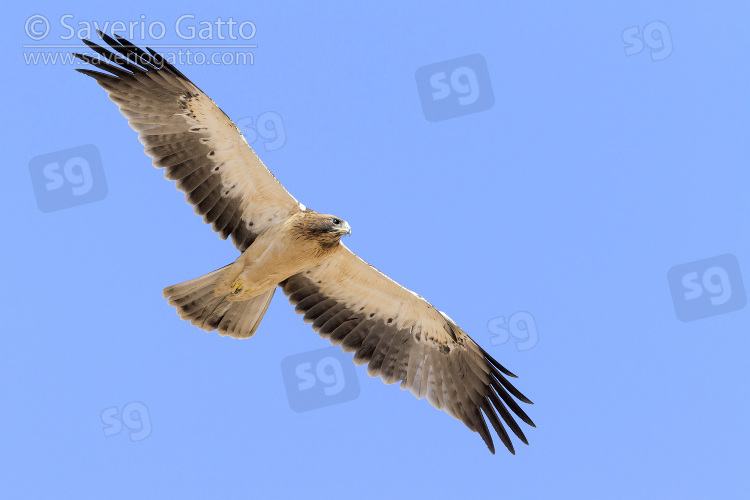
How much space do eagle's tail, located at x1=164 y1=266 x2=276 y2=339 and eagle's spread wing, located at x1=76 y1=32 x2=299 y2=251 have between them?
0.63 m

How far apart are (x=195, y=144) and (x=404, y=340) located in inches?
138

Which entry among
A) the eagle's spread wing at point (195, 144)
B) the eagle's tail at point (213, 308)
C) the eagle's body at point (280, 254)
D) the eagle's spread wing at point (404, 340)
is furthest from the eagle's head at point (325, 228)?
the eagle's tail at point (213, 308)

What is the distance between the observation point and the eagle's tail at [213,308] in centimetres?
1234

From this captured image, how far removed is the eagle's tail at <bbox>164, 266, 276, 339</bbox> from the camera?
12344mm

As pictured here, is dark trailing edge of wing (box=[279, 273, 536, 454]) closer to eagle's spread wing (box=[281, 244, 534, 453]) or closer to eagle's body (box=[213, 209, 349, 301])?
eagle's spread wing (box=[281, 244, 534, 453])

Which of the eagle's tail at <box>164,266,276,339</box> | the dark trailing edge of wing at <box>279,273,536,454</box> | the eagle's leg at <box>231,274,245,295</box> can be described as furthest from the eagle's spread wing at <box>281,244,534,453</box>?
the eagle's leg at <box>231,274,245,295</box>

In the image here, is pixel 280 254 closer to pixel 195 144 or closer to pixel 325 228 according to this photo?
pixel 325 228

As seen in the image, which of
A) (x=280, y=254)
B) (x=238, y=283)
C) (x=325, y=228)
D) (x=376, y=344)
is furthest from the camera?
(x=376, y=344)

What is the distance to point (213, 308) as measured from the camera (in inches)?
491

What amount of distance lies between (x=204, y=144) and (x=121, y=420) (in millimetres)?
3810

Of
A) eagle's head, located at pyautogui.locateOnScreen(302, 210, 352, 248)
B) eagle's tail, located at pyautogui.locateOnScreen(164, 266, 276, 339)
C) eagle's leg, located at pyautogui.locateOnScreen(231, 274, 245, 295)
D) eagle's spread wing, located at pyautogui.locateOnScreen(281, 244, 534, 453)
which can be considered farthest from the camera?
eagle's spread wing, located at pyautogui.locateOnScreen(281, 244, 534, 453)

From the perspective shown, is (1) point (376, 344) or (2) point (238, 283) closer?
(2) point (238, 283)

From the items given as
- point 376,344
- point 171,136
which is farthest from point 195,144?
point 376,344

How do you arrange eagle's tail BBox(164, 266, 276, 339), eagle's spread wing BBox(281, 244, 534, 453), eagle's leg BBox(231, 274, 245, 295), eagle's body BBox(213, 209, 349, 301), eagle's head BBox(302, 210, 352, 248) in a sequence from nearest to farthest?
eagle's head BBox(302, 210, 352, 248) → eagle's body BBox(213, 209, 349, 301) → eagle's leg BBox(231, 274, 245, 295) → eagle's tail BBox(164, 266, 276, 339) → eagle's spread wing BBox(281, 244, 534, 453)
